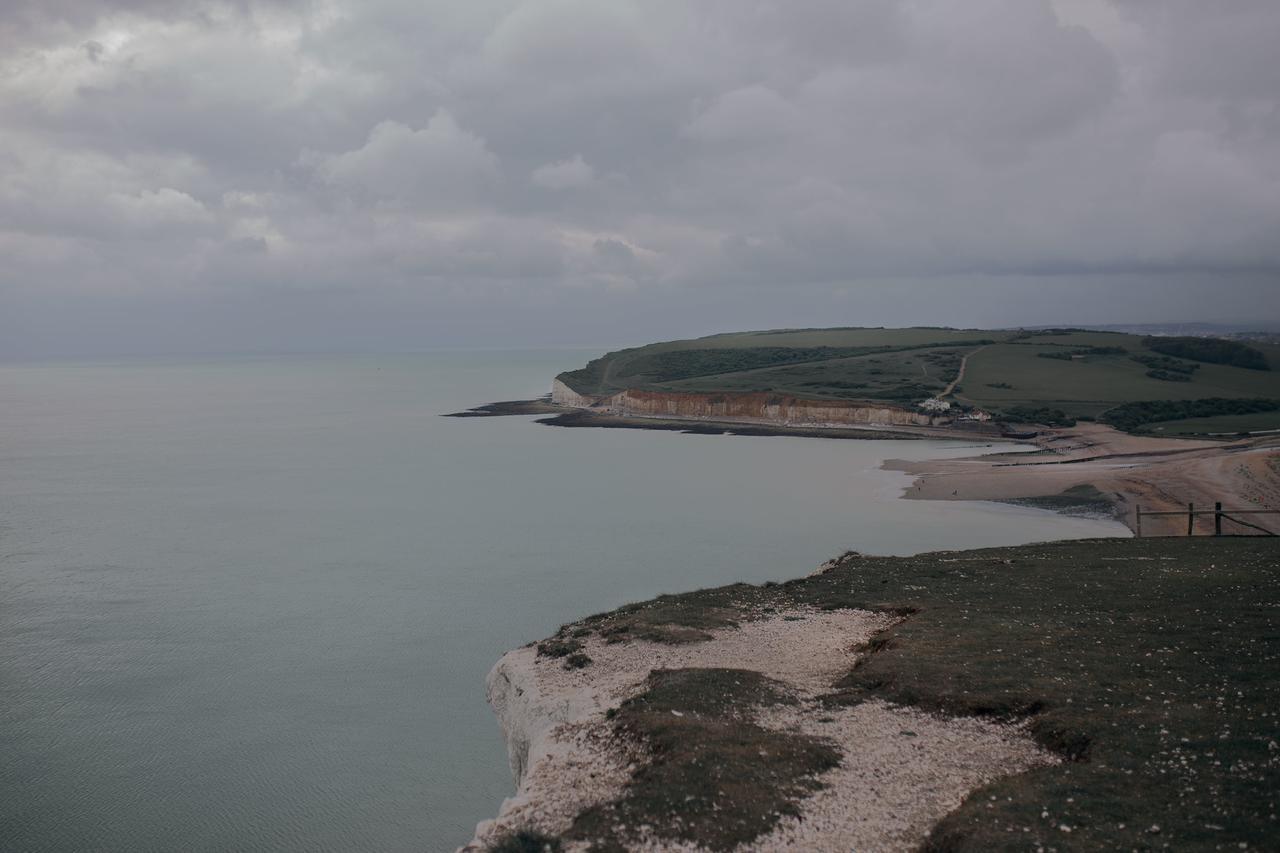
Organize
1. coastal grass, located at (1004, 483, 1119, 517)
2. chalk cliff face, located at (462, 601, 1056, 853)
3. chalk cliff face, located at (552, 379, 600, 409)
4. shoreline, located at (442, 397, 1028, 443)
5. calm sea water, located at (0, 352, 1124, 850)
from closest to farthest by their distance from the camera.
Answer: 1. chalk cliff face, located at (462, 601, 1056, 853)
2. calm sea water, located at (0, 352, 1124, 850)
3. coastal grass, located at (1004, 483, 1119, 517)
4. shoreline, located at (442, 397, 1028, 443)
5. chalk cliff face, located at (552, 379, 600, 409)

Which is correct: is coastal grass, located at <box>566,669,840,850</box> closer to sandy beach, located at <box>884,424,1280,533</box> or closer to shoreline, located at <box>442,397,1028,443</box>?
sandy beach, located at <box>884,424,1280,533</box>

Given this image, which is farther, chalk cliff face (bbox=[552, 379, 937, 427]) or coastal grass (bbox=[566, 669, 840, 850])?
chalk cliff face (bbox=[552, 379, 937, 427])

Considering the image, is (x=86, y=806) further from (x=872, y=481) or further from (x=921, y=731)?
(x=872, y=481)

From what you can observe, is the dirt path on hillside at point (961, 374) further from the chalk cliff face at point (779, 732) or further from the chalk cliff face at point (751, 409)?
the chalk cliff face at point (779, 732)

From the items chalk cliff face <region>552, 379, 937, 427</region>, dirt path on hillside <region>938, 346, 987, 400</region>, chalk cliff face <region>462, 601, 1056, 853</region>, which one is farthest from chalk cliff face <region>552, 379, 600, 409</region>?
chalk cliff face <region>462, 601, 1056, 853</region>

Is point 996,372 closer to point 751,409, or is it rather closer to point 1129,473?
point 751,409

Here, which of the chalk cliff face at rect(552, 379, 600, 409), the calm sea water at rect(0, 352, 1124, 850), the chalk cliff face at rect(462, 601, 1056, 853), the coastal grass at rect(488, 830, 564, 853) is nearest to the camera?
the coastal grass at rect(488, 830, 564, 853)

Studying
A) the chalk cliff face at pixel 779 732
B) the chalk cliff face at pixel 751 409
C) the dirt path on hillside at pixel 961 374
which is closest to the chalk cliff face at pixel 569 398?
the chalk cliff face at pixel 751 409
